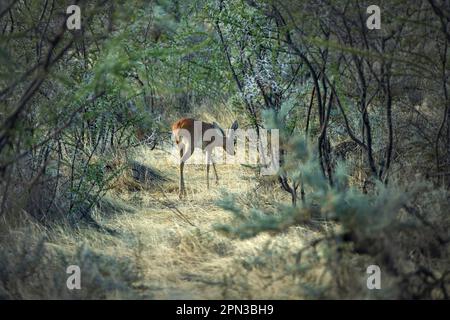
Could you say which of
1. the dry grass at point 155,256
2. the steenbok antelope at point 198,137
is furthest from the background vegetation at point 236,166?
the steenbok antelope at point 198,137

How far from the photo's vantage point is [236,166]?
446 inches

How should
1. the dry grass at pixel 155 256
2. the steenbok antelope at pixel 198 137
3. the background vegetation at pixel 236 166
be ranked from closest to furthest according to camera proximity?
1. the background vegetation at pixel 236 166
2. the dry grass at pixel 155 256
3. the steenbok antelope at pixel 198 137

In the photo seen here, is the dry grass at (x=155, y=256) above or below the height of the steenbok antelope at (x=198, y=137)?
below

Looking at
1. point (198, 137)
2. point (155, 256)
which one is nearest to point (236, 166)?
point (198, 137)

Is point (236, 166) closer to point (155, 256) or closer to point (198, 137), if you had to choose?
point (198, 137)

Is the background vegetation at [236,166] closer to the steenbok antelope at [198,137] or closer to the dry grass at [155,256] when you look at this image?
the dry grass at [155,256]

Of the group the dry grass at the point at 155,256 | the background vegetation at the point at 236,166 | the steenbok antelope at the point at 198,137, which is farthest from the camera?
the steenbok antelope at the point at 198,137

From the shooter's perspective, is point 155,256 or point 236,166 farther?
point 236,166

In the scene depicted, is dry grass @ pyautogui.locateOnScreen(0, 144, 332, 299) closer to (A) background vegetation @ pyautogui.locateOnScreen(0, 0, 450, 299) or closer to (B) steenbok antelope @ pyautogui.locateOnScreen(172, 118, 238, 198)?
(A) background vegetation @ pyautogui.locateOnScreen(0, 0, 450, 299)

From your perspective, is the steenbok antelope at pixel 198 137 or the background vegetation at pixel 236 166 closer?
the background vegetation at pixel 236 166

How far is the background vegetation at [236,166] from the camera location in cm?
475

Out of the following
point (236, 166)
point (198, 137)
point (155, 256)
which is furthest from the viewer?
point (236, 166)

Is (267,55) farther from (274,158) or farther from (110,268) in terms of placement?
(110,268)

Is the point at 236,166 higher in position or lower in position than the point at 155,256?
higher
